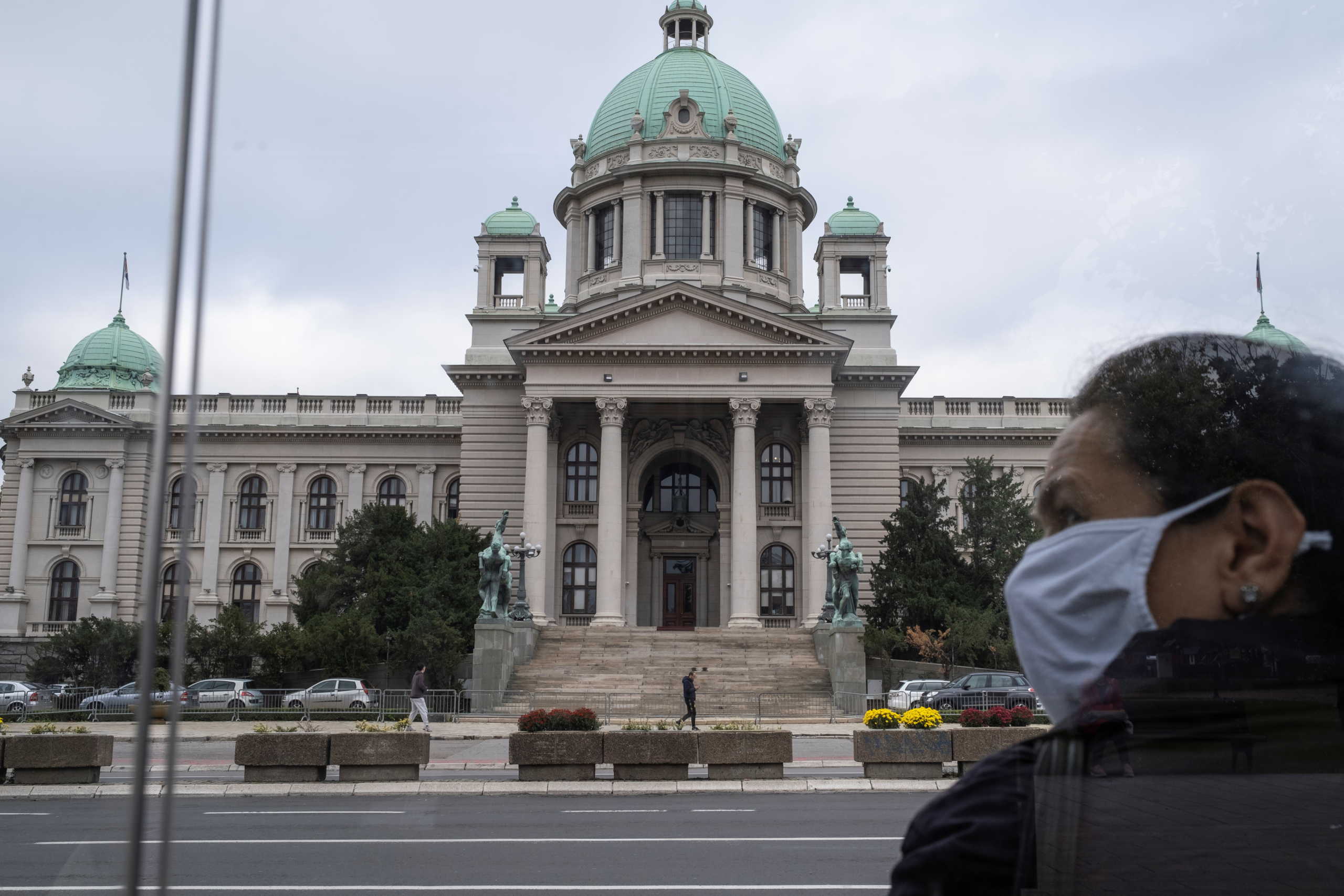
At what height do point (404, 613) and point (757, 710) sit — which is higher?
point (404, 613)

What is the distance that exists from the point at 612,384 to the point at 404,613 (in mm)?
11850

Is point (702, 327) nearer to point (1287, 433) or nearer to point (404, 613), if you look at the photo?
point (404, 613)

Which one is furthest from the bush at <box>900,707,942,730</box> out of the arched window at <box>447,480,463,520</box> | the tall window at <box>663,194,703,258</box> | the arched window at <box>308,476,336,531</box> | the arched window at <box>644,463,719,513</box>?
the arched window at <box>308,476,336,531</box>

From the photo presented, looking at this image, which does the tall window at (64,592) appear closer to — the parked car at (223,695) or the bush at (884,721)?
the parked car at (223,695)

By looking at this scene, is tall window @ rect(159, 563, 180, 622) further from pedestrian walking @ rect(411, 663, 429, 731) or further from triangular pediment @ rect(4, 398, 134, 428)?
triangular pediment @ rect(4, 398, 134, 428)

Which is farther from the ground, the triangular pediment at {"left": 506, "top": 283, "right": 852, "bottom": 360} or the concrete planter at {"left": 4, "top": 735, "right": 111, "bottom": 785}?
the triangular pediment at {"left": 506, "top": 283, "right": 852, "bottom": 360}

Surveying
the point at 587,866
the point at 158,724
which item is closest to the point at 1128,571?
the point at 158,724

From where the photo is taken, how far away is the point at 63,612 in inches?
2360

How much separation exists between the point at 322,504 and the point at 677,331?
22590 millimetres

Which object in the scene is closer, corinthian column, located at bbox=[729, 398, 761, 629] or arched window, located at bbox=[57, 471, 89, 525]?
corinthian column, located at bbox=[729, 398, 761, 629]

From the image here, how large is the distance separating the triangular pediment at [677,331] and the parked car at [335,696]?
15.1 metres

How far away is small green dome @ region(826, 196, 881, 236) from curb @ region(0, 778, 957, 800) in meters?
43.3

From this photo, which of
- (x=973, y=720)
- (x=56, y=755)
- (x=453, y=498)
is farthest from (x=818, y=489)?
(x=56, y=755)

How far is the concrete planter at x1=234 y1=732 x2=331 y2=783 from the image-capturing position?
19.0 m
